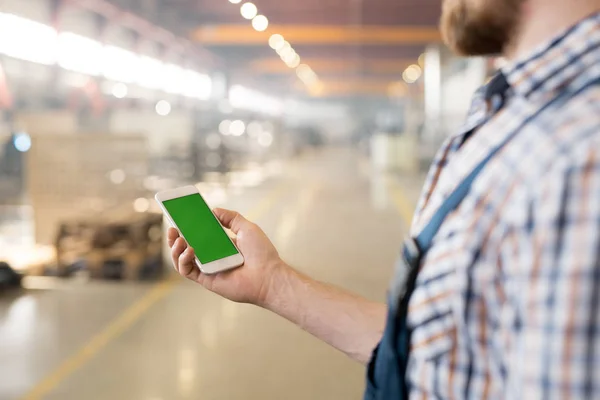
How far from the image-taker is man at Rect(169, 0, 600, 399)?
850 mm

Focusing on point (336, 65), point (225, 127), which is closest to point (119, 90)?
point (225, 127)

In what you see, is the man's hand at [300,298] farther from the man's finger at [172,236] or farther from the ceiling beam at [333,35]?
the ceiling beam at [333,35]

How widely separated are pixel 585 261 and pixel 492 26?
1.47 ft

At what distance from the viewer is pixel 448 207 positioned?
1035 millimetres

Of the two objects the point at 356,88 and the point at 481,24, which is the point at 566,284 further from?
the point at 356,88

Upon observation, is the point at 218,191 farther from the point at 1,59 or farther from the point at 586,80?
the point at 586,80

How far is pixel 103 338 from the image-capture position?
4.79 metres

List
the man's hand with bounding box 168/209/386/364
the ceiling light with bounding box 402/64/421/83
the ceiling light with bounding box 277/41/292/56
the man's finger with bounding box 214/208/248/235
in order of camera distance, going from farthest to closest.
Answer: the ceiling light with bounding box 402/64/421/83, the ceiling light with bounding box 277/41/292/56, the man's finger with bounding box 214/208/248/235, the man's hand with bounding box 168/209/386/364

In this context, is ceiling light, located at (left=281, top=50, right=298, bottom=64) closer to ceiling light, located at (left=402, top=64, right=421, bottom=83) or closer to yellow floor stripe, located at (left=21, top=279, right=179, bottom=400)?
ceiling light, located at (left=402, top=64, right=421, bottom=83)

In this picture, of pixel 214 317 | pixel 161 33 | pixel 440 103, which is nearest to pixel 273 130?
pixel 440 103

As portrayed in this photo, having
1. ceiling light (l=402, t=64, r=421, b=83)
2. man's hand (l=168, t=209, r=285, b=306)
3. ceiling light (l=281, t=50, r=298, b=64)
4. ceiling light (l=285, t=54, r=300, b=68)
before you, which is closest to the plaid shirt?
man's hand (l=168, t=209, r=285, b=306)

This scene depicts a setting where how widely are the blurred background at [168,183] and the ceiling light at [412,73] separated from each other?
3.10 metres

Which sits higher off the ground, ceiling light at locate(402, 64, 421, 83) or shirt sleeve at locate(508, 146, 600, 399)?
ceiling light at locate(402, 64, 421, 83)

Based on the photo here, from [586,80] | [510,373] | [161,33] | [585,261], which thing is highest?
[161,33]
